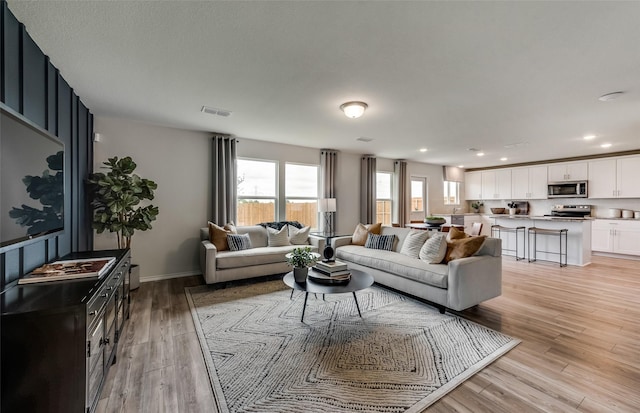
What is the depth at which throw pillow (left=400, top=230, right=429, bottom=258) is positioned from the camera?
3.79m

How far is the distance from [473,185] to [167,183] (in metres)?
9.03

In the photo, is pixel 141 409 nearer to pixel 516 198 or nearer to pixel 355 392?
pixel 355 392

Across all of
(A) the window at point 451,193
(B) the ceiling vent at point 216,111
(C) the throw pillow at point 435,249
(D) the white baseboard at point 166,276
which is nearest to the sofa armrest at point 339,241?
(C) the throw pillow at point 435,249

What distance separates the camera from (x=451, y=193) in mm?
9273

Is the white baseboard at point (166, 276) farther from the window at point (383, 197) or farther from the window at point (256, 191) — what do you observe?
the window at point (383, 197)

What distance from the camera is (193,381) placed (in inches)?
77.9

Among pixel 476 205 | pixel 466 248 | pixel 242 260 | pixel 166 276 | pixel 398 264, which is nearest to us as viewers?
pixel 466 248

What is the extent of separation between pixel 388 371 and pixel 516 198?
821 cm

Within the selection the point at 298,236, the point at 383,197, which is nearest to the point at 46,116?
the point at 298,236

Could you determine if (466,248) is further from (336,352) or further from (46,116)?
(46,116)

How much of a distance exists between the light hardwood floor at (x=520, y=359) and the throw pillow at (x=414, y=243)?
93 centimetres

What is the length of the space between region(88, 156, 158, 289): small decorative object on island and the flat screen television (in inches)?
50.3

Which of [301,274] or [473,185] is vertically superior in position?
[473,185]

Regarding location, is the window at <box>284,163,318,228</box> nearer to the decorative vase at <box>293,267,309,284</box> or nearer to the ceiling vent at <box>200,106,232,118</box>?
the ceiling vent at <box>200,106,232,118</box>
